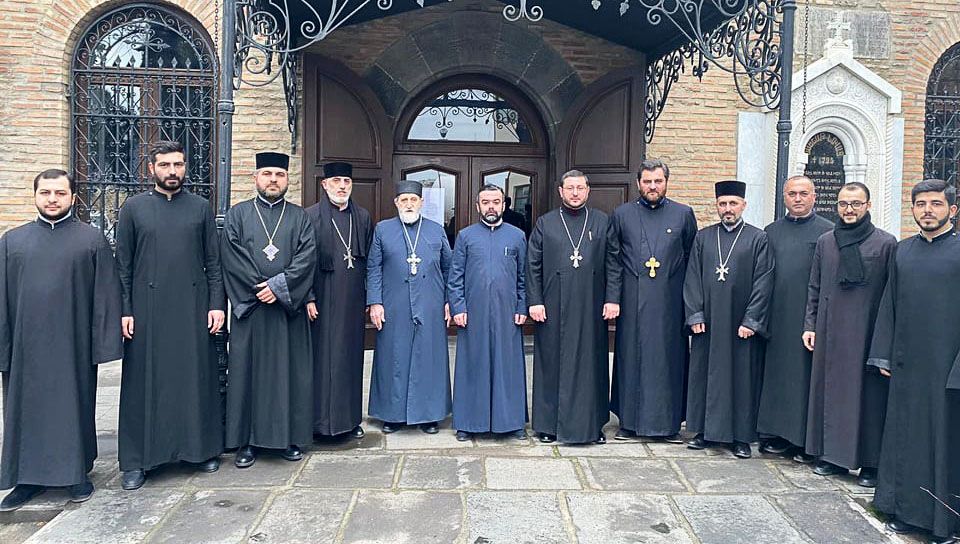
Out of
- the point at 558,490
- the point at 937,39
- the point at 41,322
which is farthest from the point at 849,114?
the point at 41,322

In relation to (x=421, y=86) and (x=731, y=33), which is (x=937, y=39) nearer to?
(x=731, y=33)

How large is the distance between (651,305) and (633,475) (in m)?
1.18

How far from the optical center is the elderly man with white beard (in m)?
4.98

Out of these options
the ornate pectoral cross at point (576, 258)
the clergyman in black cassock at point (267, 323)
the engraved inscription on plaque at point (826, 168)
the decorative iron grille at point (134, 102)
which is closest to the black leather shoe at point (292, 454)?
the clergyman in black cassock at point (267, 323)

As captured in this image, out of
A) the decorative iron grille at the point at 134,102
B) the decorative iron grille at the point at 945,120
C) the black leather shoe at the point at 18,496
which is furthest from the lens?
the decorative iron grille at the point at 945,120

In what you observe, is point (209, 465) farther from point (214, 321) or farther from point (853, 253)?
point (853, 253)

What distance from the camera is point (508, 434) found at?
498cm

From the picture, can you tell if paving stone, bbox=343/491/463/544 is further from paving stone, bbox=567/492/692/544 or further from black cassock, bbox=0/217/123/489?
black cassock, bbox=0/217/123/489

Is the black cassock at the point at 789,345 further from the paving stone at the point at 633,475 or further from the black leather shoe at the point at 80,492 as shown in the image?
the black leather shoe at the point at 80,492

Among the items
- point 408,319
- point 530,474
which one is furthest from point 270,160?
point 530,474

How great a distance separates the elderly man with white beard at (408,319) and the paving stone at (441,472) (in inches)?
22.0

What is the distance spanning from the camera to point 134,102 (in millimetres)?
7074

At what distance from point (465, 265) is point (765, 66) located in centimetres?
264

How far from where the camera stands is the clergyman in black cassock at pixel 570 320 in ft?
15.8
